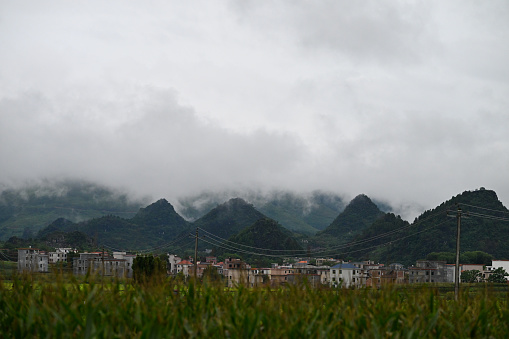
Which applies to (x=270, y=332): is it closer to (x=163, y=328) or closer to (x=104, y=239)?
(x=163, y=328)

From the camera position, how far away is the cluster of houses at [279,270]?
7.88 meters

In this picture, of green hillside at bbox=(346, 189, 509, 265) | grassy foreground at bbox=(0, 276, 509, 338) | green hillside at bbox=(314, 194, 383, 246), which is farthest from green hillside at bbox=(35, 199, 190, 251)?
grassy foreground at bbox=(0, 276, 509, 338)

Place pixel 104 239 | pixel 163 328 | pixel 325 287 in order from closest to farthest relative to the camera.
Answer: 1. pixel 163 328
2. pixel 325 287
3. pixel 104 239

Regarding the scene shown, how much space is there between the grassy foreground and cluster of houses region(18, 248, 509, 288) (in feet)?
0.82

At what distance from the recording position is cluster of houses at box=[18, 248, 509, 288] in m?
7.88

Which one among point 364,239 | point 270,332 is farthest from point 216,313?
point 364,239

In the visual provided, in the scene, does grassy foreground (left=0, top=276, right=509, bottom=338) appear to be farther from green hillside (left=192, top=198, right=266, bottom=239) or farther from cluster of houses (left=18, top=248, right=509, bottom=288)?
green hillside (left=192, top=198, right=266, bottom=239)

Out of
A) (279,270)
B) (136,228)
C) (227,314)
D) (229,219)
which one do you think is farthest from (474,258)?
(136,228)

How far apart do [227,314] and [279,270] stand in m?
47.0

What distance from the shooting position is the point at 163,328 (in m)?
5.53

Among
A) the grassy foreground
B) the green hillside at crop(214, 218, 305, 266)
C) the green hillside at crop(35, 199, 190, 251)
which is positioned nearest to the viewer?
the grassy foreground

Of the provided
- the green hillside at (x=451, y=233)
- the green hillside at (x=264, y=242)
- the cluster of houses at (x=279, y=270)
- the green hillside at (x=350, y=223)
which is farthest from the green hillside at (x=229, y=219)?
the cluster of houses at (x=279, y=270)

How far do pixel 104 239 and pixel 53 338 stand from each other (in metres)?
150

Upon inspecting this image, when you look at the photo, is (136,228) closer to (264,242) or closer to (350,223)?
(350,223)
